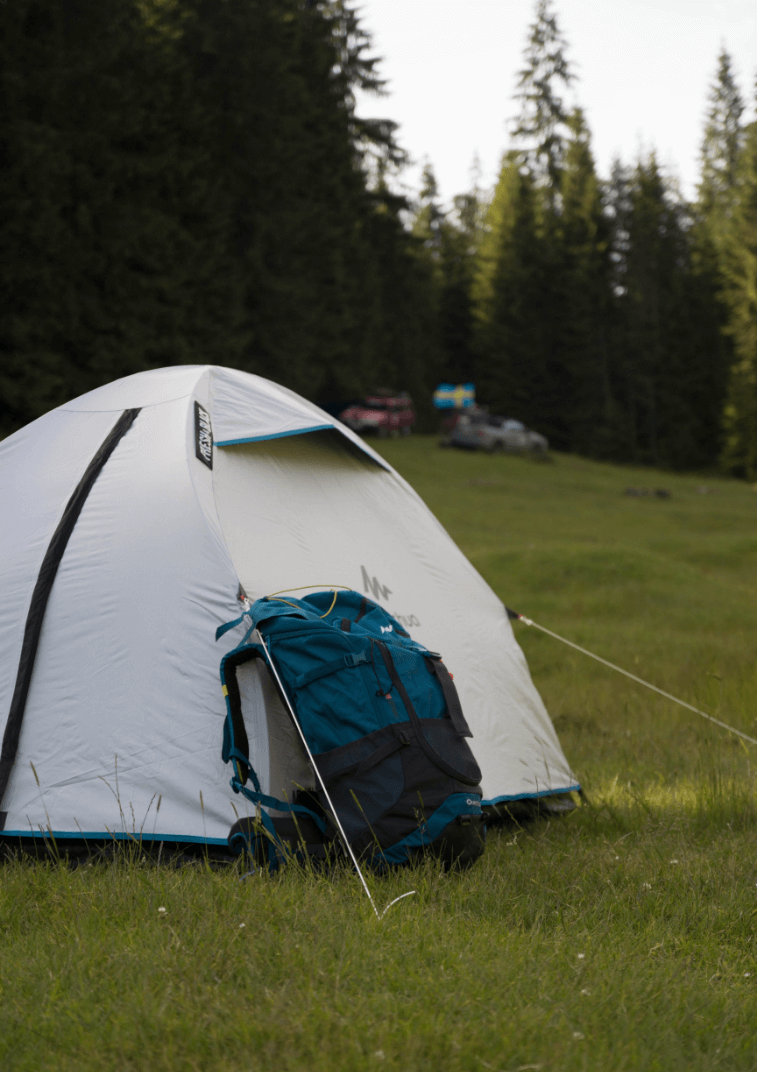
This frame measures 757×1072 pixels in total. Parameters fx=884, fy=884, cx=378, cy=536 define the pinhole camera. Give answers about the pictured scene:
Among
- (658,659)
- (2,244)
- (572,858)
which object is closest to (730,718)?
(658,659)

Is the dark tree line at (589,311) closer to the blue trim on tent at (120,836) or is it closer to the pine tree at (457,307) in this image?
the pine tree at (457,307)

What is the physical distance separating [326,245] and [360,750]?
2909cm

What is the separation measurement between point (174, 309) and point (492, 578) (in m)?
15.7

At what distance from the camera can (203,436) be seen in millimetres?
4062

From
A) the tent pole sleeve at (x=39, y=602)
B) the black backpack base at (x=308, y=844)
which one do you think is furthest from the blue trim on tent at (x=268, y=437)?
the black backpack base at (x=308, y=844)

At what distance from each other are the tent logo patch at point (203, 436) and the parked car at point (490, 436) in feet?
91.1

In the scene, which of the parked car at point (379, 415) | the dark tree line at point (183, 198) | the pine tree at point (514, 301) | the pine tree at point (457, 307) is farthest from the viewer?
the pine tree at point (457, 307)

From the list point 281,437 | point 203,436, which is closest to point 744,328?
point 281,437

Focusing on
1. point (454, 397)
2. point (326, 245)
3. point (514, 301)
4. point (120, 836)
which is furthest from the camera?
point (454, 397)

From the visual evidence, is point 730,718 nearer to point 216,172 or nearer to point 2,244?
point 2,244

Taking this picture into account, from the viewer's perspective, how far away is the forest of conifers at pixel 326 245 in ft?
65.3

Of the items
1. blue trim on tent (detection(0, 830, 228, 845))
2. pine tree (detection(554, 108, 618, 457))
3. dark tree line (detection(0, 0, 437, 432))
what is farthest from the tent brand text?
pine tree (detection(554, 108, 618, 457))

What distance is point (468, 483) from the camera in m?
24.7

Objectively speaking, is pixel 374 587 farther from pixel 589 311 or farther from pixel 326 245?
pixel 589 311
